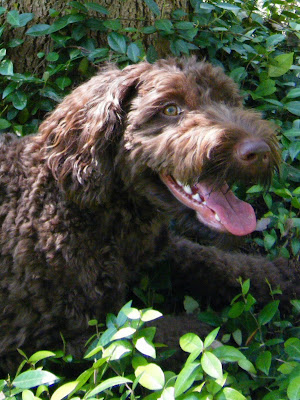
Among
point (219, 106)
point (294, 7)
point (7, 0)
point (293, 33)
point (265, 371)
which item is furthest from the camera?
point (294, 7)

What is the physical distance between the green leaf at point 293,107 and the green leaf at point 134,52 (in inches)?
48.8

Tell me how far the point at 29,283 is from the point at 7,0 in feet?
8.19

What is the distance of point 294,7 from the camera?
5637mm

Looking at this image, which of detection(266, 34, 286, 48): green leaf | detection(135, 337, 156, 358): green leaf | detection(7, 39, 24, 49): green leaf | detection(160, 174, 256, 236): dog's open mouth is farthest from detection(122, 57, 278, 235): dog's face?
detection(266, 34, 286, 48): green leaf

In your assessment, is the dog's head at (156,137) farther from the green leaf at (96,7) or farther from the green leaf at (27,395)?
the green leaf at (96,7)

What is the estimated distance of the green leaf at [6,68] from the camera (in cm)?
433

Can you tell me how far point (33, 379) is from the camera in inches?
101

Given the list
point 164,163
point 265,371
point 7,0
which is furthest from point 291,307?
point 7,0

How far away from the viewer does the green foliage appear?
235cm

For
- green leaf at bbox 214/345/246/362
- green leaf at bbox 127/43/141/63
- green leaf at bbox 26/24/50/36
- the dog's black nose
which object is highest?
the dog's black nose

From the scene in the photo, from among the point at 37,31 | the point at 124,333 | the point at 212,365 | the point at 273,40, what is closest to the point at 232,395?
the point at 212,365

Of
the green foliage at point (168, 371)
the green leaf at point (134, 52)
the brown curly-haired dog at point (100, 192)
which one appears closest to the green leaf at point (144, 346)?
the green foliage at point (168, 371)

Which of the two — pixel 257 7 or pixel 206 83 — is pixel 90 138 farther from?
pixel 257 7

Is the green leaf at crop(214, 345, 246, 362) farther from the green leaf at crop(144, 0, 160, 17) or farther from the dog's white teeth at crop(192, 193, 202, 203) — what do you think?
the green leaf at crop(144, 0, 160, 17)
